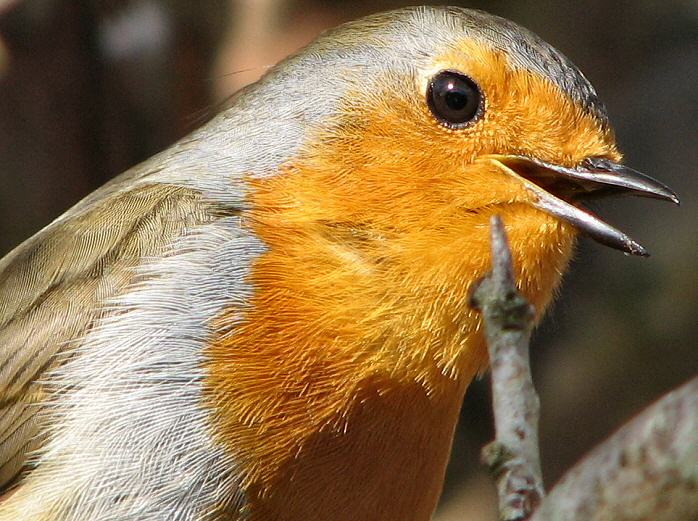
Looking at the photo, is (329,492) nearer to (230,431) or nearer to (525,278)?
(230,431)

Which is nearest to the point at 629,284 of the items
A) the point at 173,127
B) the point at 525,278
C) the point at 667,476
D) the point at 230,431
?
the point at 173,127

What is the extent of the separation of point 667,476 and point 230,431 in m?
1.73

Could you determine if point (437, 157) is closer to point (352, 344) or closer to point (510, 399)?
point (352, 344)

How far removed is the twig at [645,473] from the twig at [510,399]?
20cm

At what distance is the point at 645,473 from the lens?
5.04 feet

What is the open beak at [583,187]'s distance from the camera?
331 centimetres

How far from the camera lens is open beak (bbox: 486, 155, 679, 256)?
10.9 ft

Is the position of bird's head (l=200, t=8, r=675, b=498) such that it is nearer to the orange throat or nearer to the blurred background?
the orange throat

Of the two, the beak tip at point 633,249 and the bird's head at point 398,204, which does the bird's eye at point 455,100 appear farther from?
the beak tip at point 633,249

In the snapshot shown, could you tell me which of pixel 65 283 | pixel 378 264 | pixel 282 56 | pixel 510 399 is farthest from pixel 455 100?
pixel 282 56

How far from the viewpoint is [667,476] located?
5.00 feet

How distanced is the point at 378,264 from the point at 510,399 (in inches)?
59.9

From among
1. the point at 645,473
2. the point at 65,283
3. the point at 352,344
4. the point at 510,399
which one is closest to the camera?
the point at 645,473

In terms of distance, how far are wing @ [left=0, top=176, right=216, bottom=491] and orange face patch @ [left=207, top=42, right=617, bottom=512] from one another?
0.30m
